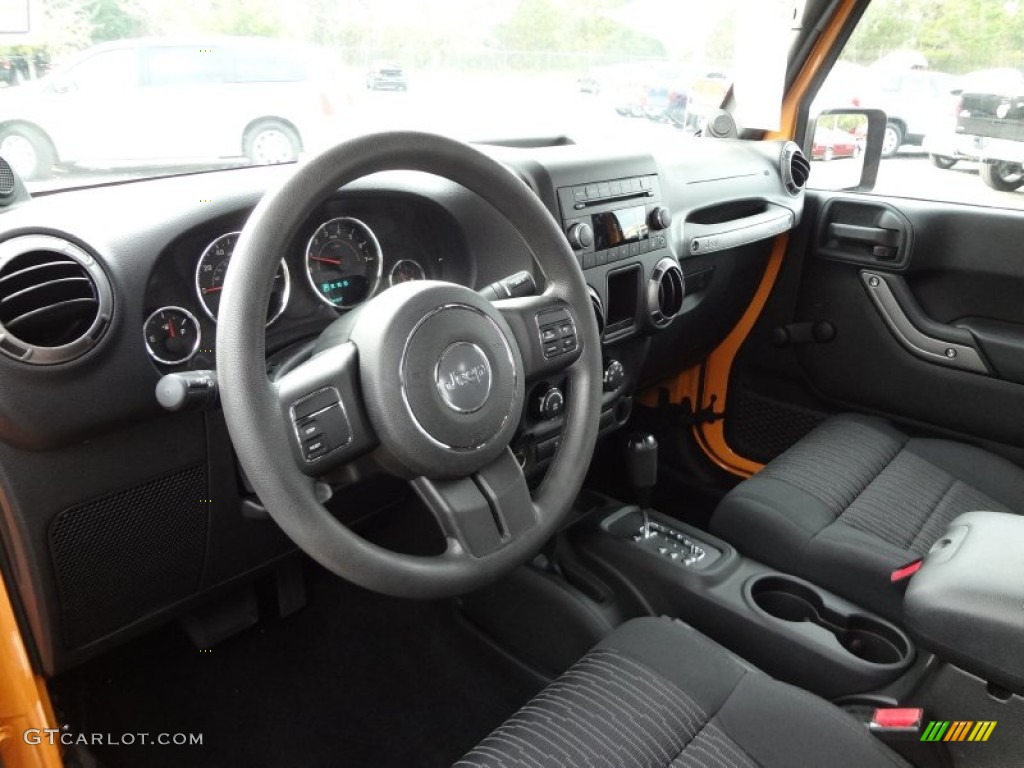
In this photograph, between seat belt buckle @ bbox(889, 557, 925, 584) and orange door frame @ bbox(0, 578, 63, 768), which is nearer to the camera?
orange door frame @ bbox(0, 578, 63, 768)

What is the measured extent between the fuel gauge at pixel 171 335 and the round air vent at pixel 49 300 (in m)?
0.08

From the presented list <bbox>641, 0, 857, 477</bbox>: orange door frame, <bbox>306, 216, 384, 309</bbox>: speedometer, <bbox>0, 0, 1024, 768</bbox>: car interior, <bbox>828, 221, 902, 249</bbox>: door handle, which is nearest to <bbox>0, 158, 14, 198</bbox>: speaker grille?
<bbox>0, 0, 1024, 768</bbox>: car interior

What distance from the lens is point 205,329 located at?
1245 mm

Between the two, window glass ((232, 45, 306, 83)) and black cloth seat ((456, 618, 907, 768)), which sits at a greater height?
window glass ((232, 45, 306, 83))

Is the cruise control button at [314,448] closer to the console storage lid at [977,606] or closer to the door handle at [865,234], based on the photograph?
the console storage lid at [977,606]

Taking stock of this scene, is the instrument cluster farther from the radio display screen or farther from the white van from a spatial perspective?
the radio display screen

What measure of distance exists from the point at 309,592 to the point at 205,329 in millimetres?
981

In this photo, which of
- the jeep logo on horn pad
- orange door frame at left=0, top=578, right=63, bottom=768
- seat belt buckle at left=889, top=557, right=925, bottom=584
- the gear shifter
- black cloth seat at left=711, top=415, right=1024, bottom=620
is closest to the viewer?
the jeep logo on horn pad

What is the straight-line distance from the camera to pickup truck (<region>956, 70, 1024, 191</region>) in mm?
2082

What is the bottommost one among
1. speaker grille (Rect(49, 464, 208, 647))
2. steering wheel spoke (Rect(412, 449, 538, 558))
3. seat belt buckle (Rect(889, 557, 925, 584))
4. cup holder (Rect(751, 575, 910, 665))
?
cup holder (Rect(751, 575, 910, 665))

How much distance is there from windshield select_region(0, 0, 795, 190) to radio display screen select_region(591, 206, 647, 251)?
0.30m

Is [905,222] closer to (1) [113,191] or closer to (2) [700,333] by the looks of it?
(2) [700,333]

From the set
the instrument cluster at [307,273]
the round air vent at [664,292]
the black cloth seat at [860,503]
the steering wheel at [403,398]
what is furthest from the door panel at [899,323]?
the steering wheel at [403,398]

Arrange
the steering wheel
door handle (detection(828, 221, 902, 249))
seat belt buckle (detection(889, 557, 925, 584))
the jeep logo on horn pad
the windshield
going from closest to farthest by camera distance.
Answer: the steering wheel
the jeep logo on horn pad
the windshield
seat belt buckle (detection(889, 557, 925, 584))
door handle (detection(828, 221, 902, 249))
